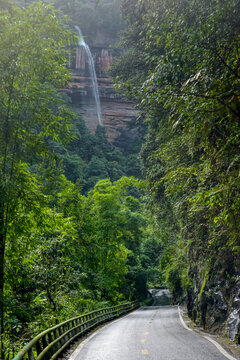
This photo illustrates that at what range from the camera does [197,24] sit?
28.6 feet

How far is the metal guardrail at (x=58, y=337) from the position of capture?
5.79 metres

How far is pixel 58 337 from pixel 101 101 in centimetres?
9357

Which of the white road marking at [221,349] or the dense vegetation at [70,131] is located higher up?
the dense vegetation at [70,131]

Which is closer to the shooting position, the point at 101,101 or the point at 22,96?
the point at 22,96

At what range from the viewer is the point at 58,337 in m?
9.30

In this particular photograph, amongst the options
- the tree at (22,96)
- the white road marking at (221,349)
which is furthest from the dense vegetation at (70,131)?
the white road marking at (221,349)

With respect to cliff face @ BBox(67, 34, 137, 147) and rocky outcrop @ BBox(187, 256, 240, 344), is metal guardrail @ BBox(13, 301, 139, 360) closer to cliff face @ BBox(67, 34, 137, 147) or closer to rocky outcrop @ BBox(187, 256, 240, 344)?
rocky outcrop @ BBox(187, 256, 240, 344)

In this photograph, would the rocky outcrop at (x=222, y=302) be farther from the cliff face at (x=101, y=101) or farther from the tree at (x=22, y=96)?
the cliff face at (x=101, y=101)

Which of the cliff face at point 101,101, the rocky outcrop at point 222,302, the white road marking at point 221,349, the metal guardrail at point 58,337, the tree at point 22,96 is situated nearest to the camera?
the metal guardrail at point 58,337

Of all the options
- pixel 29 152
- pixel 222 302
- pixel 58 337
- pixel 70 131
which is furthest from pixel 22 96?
pixel 222 302

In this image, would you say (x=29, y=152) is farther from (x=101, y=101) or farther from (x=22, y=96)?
(x=101, y=101)

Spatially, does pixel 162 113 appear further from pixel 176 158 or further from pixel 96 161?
pixel 96 161

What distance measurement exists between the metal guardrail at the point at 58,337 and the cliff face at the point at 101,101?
7431 centimetres

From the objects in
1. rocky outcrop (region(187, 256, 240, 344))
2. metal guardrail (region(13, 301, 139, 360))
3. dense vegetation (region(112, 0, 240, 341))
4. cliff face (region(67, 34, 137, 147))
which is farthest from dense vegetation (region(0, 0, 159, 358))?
cliff face (region(67, 34, 137, 147))
